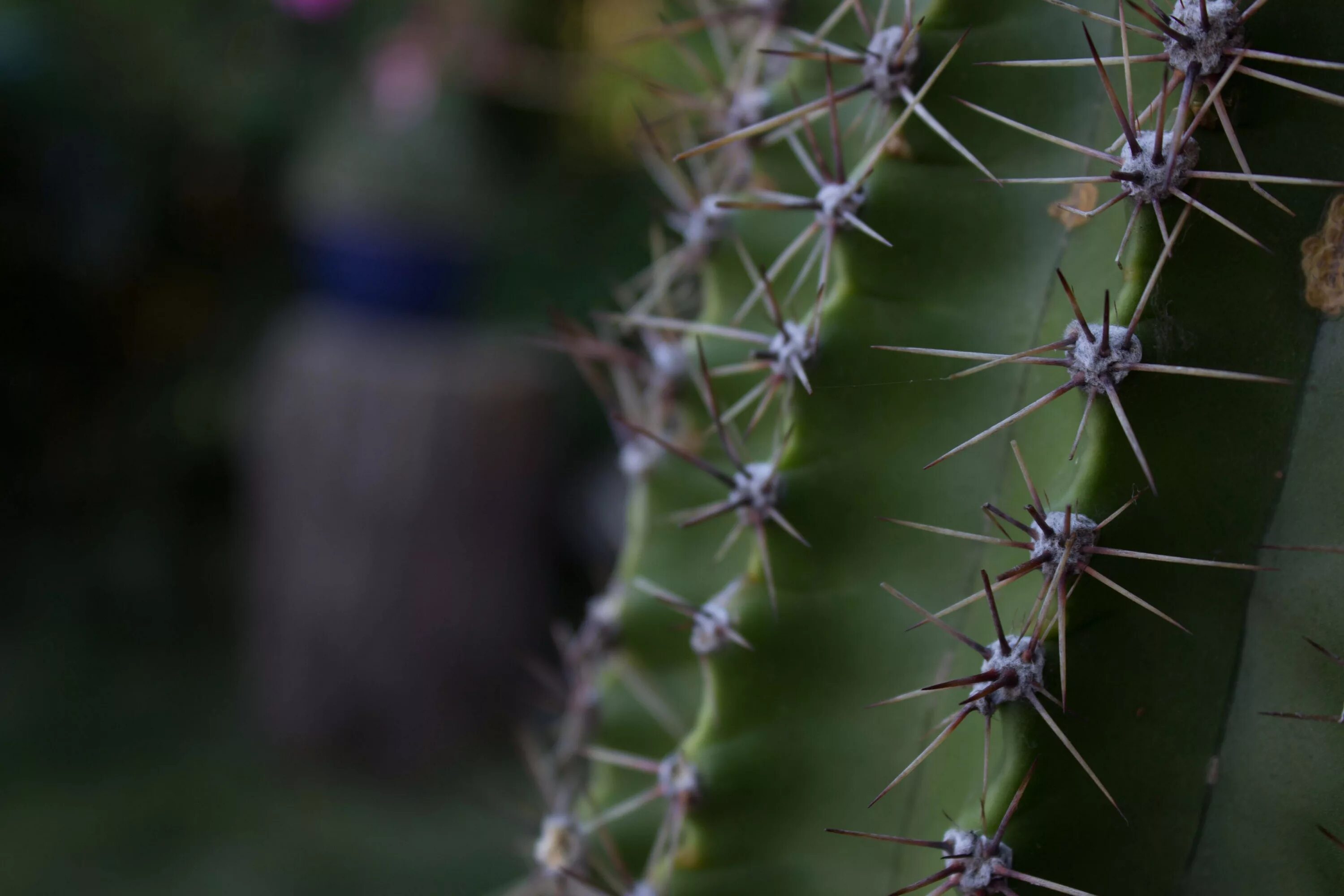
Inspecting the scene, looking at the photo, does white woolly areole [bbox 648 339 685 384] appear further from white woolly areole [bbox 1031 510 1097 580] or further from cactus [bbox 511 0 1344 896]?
white woolly areole [bbox 1031 510 1097 580]

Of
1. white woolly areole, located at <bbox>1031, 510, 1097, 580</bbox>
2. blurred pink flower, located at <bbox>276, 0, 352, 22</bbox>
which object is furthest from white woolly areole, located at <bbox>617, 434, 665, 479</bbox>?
blurred pink flower, located at <bbox>276, 0, 352, 22</bbox>

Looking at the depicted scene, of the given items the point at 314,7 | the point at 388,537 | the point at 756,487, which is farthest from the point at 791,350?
the point at 314,7

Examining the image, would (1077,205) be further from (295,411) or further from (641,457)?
(295,411)

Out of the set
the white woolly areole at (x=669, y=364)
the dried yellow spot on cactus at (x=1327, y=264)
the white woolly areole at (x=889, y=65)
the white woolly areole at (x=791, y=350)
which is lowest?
the white woolly areole at (x=669, y=364)

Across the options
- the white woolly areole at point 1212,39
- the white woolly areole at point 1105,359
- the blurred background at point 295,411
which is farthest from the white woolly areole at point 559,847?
the blurred background at point 295,411

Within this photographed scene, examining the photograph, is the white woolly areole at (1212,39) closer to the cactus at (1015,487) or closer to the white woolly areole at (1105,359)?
the cactus at (1015,487)

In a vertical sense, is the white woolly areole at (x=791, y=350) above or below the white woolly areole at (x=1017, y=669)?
above
